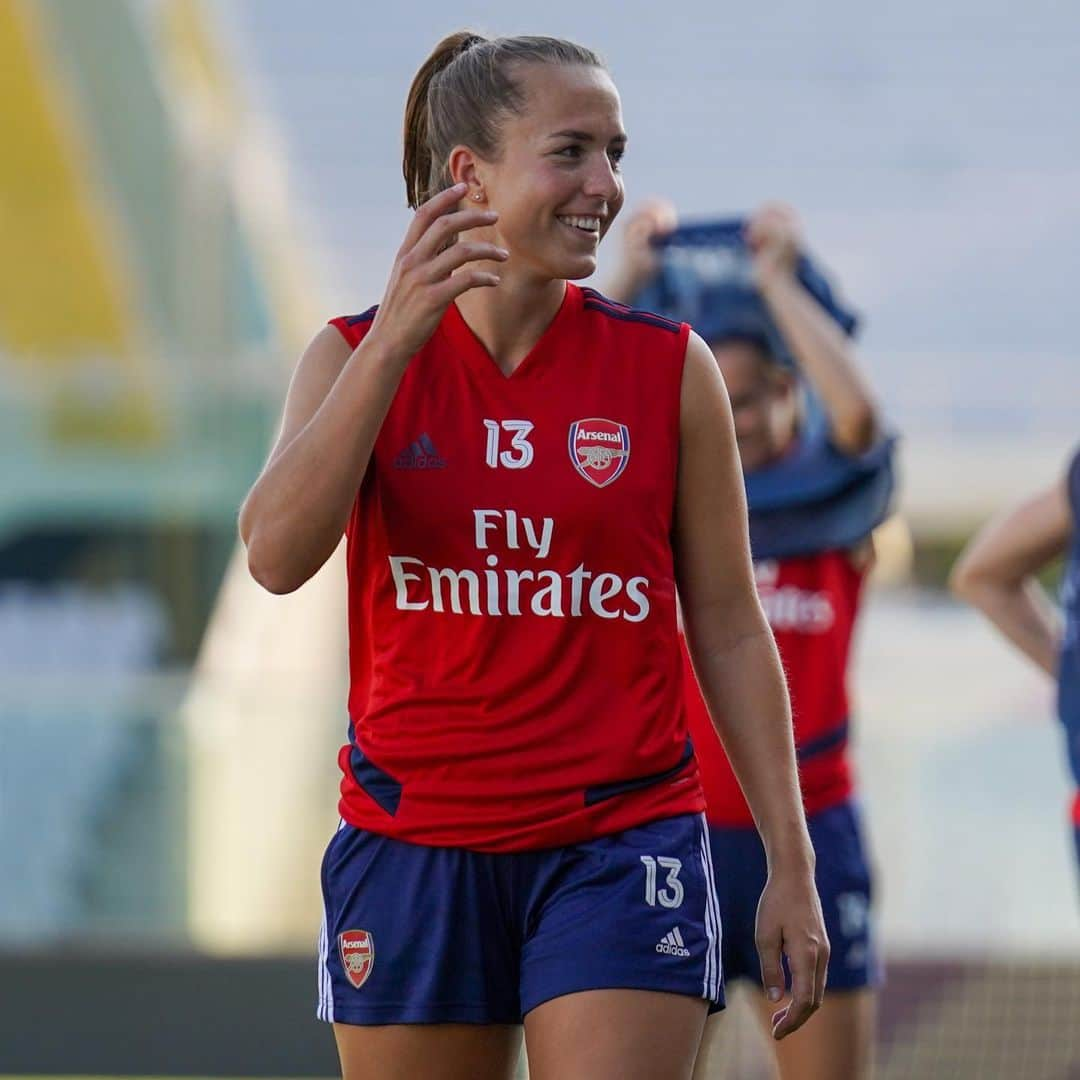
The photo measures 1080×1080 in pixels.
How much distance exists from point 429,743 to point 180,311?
43.3ft

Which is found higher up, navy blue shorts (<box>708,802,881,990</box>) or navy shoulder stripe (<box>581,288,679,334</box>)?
navy shoulder stripe (<box>581,288,679,334</box>)

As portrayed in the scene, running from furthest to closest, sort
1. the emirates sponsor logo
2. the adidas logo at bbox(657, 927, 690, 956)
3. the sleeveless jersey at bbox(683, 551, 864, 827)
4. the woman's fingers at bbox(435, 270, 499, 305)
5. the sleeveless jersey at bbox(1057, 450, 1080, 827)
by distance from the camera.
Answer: the emirates sponsor logo, the sleeveless jersey at bbox(683, 551, 864, 827), the sleeveless jersey at bbox(1057, 450, 1080, 827), the adidas logo at bbox(657, 927, 690, 956), the woman's fingers at bbox(435, 270, 499, 305)

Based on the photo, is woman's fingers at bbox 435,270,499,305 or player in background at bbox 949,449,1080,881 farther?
player in background at bbox 949,449,1080,881

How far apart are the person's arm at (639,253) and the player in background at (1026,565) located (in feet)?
2.57

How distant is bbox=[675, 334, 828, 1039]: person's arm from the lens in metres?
2.27

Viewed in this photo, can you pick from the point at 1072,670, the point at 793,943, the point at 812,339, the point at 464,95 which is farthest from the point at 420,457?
the point at 812,339

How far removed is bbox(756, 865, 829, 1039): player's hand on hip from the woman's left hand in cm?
169

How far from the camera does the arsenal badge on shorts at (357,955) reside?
226 centimetres

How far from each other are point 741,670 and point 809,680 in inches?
50.2

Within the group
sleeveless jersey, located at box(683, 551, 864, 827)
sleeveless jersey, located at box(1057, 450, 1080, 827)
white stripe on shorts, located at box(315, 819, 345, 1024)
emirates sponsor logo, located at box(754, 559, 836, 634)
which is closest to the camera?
white stripe on shorts, located at box(315, 819, 345, 1024)

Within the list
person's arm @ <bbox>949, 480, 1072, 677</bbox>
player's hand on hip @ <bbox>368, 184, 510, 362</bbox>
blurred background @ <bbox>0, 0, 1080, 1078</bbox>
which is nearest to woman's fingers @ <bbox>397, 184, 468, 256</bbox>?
player's hand on hip @ <bbox>368, 184, 510, 362</bbox>

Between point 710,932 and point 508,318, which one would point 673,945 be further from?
point 508,318

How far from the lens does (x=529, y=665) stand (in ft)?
7.25

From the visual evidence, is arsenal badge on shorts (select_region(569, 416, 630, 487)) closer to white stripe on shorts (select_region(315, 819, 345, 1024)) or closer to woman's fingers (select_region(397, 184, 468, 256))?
woman's fingers (select_region(397, 184, 468, 256))
